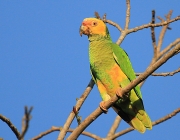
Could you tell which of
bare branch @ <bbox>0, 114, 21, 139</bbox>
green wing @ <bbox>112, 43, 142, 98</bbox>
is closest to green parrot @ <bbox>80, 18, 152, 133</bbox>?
green wing @ <bbox>112, 43, 142, 98</bbox>

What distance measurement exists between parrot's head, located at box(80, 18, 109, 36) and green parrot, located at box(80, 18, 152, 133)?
31 centimetres

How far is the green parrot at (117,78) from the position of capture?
5.17m

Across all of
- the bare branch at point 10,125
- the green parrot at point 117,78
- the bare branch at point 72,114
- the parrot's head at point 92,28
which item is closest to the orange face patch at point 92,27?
the parrot's head at point 92,28

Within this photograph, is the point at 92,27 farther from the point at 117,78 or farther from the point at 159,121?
the point at 159,121

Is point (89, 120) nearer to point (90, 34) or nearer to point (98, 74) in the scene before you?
point (98, 74)

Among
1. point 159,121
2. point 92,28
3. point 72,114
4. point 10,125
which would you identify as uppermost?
point 92,28

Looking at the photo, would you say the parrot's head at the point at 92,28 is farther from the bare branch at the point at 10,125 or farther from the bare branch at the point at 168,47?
the bare branch at the point at 10,125

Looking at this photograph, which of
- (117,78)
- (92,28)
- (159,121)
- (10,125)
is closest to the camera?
(10,125)

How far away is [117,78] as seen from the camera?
5156mm

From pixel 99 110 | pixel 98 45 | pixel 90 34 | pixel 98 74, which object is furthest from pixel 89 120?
pixel 90 34

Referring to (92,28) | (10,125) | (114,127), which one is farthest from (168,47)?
(10,125)

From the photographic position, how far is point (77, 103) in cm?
459

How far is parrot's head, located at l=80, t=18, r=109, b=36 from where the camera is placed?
5926mm

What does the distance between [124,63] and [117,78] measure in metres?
0.32
